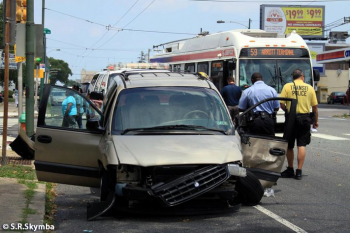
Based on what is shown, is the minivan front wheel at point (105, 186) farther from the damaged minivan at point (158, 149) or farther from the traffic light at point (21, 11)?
the traffic light at point (21, 11)

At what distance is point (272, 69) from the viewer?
18.9 meters

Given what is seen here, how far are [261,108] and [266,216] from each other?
9.48 ft

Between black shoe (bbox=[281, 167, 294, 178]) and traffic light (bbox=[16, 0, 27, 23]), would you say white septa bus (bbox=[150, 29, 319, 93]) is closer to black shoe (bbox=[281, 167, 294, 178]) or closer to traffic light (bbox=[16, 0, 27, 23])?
traffic light (bbox=[16, 0, 27, 23])

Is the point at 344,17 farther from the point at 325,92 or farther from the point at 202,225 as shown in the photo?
the point at 202,225

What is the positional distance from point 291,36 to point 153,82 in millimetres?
12476

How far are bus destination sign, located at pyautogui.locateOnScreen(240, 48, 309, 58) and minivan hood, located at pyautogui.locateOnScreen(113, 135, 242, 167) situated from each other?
1184 cm

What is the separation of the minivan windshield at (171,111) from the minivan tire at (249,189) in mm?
670

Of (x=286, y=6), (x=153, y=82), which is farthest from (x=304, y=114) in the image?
(x=286, y=6)

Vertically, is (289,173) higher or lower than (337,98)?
lower

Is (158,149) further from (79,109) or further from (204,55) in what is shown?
(204,55)

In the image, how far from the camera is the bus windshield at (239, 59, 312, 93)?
18.8m

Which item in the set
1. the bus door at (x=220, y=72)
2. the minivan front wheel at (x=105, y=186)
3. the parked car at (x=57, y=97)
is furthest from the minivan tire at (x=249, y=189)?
the bus door at (x=220, y=72)

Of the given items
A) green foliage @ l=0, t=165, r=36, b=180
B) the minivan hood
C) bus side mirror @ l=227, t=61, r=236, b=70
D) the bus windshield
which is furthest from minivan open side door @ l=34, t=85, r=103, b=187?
the bus windshield

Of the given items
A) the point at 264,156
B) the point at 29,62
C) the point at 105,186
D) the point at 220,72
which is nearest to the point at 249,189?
the point at 264,156
